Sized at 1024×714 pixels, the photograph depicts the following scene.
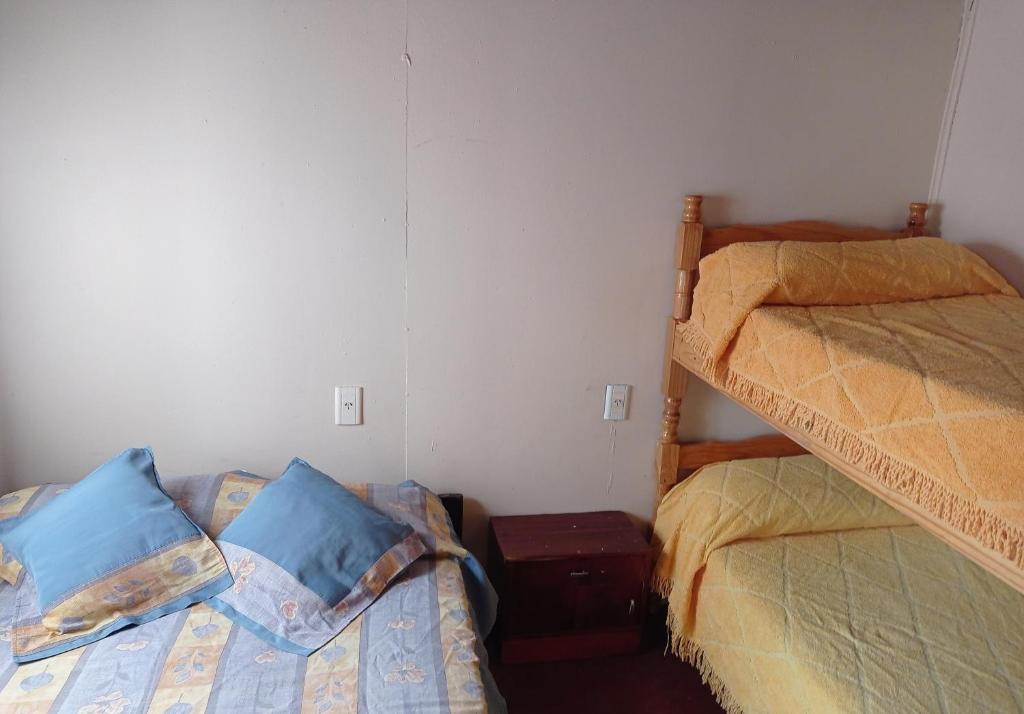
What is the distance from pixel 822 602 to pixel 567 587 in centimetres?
69

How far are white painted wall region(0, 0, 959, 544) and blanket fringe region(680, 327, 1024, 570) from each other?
500mm

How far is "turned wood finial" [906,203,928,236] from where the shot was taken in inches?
91.5

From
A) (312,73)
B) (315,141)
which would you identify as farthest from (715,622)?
(312,73)

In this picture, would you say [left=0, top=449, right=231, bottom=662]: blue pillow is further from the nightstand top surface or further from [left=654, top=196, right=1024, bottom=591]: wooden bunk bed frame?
[left=654, top=196, right=1024, bottom=591]: wooden bunk bed frame

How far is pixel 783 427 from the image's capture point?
5.63 ft

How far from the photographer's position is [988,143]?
222cm

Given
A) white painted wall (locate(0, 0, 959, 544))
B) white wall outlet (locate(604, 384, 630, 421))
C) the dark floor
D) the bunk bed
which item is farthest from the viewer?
white wall outlet (locate(604, 384, 630, 421))

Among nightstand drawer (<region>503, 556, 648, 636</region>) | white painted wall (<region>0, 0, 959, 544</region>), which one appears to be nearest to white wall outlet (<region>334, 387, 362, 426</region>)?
white painted wall (<region>0, 0, 959, 544</region>)

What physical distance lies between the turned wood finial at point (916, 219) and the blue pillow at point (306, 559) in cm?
179

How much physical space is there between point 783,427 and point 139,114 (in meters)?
1.74

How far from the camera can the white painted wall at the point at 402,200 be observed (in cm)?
188

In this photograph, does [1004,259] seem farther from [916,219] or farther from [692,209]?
[692,209]

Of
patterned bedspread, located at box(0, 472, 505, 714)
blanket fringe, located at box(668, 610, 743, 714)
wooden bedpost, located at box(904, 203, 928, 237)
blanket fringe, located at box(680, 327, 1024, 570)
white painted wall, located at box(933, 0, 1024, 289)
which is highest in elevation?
white painted wall, located at box(933, 0, 1024, 289)

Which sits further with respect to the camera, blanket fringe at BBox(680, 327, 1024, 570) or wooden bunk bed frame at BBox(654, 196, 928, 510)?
wooden bunk bed frame at BBox(654, 196, 928, 510)
